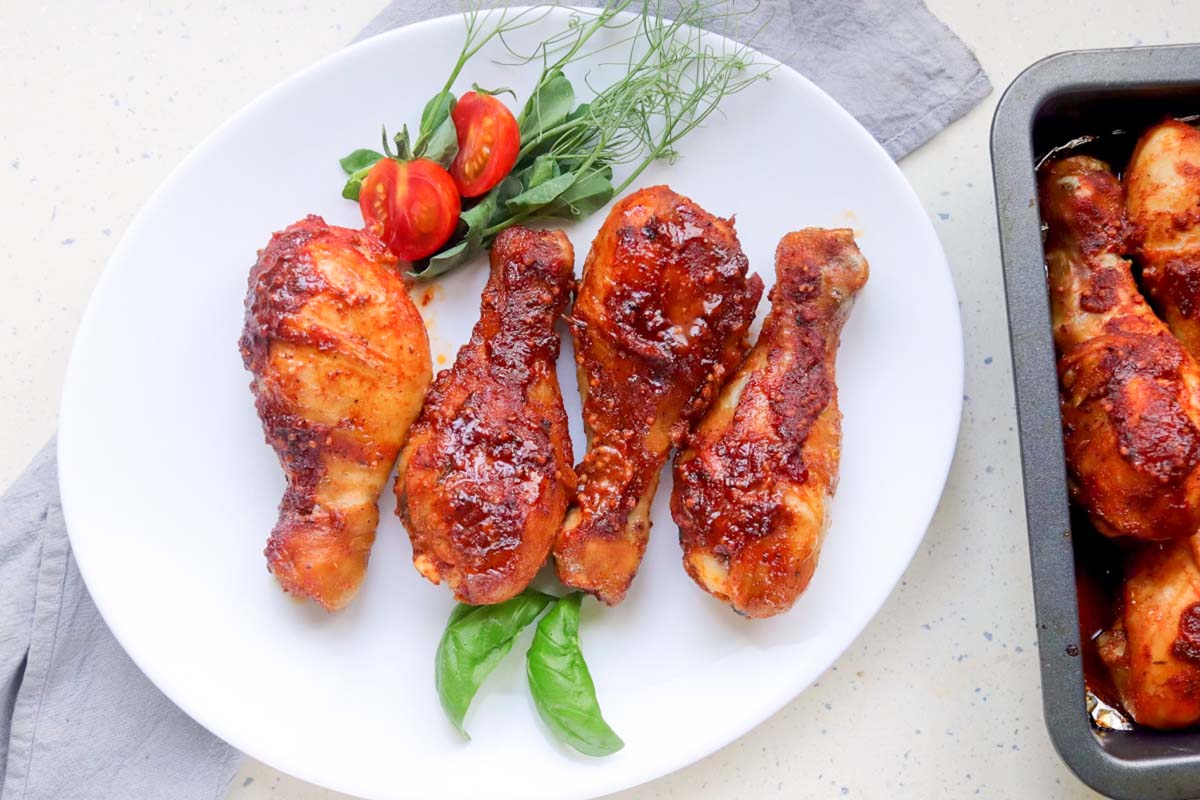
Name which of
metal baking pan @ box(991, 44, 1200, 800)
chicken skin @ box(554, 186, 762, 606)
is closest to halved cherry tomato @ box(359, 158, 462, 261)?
chicken skin @ box(554, 186, 762, 606)

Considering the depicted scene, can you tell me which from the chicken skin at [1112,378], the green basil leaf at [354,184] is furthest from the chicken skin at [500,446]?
the chicken skin at [1112,378]

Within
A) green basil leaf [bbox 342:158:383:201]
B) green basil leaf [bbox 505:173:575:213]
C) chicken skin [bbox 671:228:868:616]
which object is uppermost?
green basil leaf [bbox 342:158:383:201]

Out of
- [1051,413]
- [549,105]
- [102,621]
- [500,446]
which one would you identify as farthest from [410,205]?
[1051,413]

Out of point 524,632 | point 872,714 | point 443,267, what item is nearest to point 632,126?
point 443,267

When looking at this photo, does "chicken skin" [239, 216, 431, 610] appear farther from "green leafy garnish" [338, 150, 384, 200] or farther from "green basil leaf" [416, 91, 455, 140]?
"green basil leaf" [416, 91, 455, 140]

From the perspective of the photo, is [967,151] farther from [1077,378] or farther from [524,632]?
[524,632]

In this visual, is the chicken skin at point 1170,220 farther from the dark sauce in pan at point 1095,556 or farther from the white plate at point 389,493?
the white plate at point 389,493
